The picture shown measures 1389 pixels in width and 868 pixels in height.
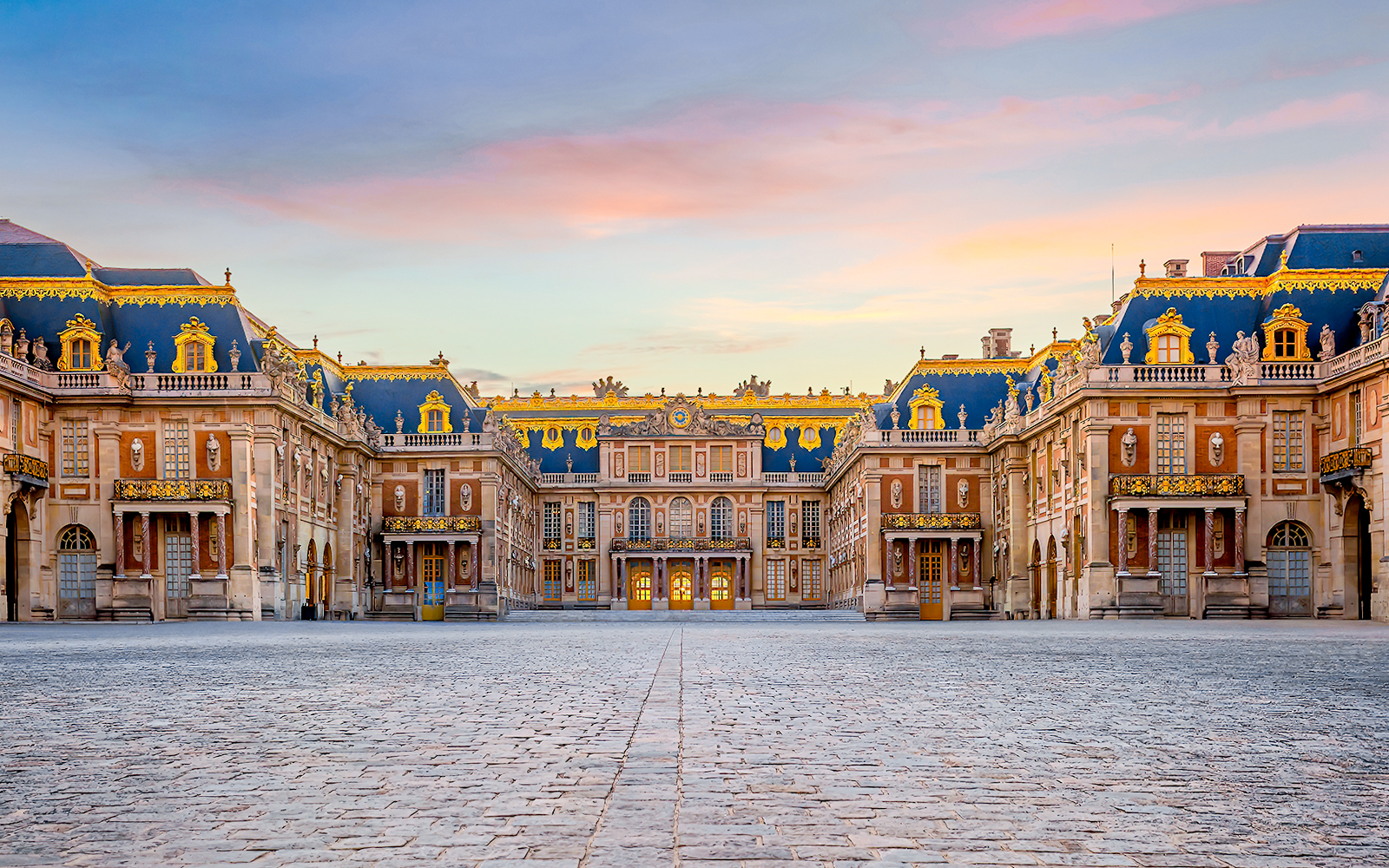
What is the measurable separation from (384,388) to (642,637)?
4255cm

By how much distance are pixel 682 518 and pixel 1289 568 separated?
150 ft

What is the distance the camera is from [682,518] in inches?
3452

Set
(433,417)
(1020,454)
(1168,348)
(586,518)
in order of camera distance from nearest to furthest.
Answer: (1168,348), (1020,454), (433,417), (586,518)

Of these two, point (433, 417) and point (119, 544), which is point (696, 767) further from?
point (433, 417)

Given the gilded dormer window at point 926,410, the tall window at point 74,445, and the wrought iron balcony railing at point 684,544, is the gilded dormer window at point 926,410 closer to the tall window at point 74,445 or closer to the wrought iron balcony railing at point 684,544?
the wrought iron balcony railing at point 684,544

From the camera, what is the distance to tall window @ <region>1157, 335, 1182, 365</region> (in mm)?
48844

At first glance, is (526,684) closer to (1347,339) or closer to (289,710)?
(289,710)

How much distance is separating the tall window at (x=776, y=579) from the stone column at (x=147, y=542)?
46.5 meters

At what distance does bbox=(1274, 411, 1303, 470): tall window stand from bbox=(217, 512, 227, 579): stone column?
34961 millimetres

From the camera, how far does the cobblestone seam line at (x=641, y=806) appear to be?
5410 millimetres

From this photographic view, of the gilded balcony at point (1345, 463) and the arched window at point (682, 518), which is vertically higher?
the gilded balcony at point (1345, 463)

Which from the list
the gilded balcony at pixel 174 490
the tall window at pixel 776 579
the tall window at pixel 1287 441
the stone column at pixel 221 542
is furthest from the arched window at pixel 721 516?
the gilded balcony at pixel 174 490

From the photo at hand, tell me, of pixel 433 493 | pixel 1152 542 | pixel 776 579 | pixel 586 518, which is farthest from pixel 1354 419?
pixel 586 518

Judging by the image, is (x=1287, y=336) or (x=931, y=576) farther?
(x=931, y=576)
